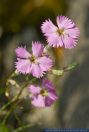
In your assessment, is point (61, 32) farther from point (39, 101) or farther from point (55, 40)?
point (39, 101)

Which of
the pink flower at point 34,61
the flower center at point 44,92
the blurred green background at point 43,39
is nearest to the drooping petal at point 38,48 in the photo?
the pink flower at point 34,61

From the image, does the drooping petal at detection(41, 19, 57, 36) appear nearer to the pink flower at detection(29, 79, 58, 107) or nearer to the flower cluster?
the flower cluster

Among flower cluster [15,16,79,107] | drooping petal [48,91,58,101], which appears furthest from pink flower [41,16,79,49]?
drooping petal [48,91,58,101]

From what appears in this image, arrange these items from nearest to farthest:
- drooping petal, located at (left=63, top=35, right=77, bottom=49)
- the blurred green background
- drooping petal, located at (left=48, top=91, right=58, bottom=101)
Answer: drooping petal, located at (left=63, top=35, right=77, bottom=49), drooping petal, located at (left=48, top=91, right=58, bottom=101), the blurred green background

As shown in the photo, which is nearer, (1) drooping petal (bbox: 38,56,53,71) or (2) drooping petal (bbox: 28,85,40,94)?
(1) drooping petal (bbox: 38,56,53,71)

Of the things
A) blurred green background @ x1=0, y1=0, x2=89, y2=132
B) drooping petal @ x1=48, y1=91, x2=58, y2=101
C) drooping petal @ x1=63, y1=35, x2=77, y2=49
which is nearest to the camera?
drooping petal @ x1=63, y1=35, x2=77, y2=49

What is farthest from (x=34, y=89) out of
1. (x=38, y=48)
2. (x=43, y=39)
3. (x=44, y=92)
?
(x=43, y=39)

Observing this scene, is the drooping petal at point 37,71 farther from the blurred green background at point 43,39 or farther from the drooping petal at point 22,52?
the blurred green background at point 43,39

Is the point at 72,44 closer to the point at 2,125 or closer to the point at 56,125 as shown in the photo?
the point at 2,125
